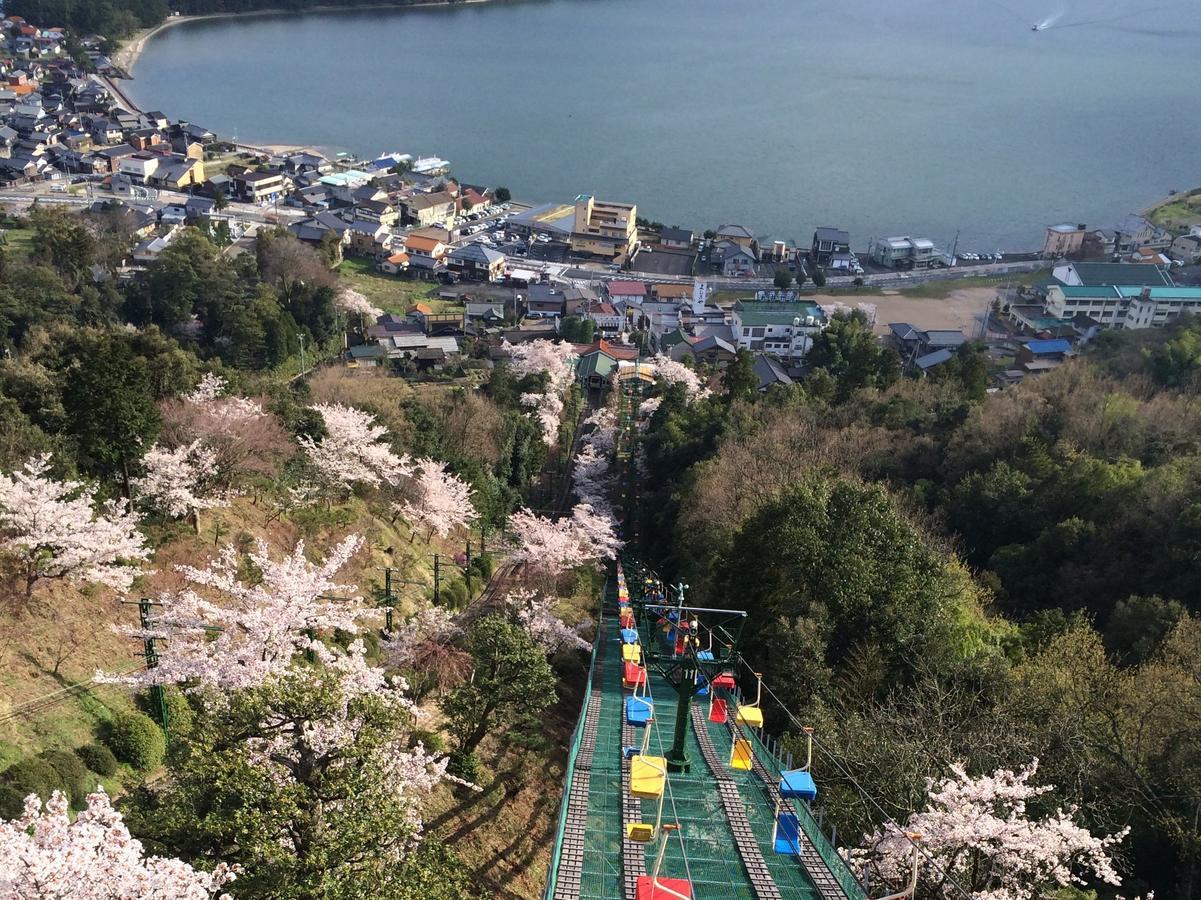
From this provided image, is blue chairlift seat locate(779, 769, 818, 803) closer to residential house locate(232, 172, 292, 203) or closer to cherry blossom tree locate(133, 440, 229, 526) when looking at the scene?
cherry blossom tree locate(133, 440, 229, 526)

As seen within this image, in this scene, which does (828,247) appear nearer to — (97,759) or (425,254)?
(425,254)

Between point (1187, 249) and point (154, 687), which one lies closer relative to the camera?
point (154, 687)

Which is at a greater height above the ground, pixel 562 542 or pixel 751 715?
pixel 751 715

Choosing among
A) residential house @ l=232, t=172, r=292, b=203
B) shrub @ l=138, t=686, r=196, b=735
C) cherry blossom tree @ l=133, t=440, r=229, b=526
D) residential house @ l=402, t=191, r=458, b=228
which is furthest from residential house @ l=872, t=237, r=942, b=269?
shrub @ l=138, t=686, r=196, b=735

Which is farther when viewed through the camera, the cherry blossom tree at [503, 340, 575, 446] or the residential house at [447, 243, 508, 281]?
the residential house at [447, 243, 508, 281]

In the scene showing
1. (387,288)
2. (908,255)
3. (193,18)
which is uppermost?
(193,18)

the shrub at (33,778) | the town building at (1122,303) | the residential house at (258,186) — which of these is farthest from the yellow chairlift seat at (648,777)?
the residential house at (258,186)

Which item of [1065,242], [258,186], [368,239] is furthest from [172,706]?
[1065,242]
